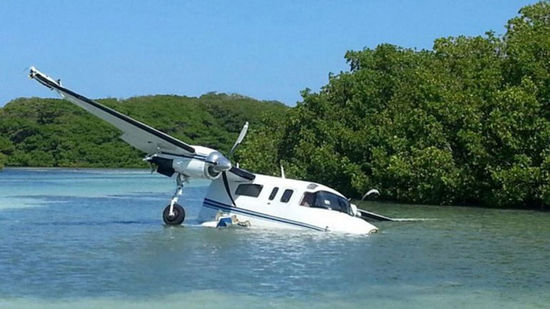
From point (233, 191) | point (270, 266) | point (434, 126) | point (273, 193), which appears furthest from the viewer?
point (434, 126)

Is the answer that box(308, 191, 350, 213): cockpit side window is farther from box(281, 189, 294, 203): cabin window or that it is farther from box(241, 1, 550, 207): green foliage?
box(241, 1, 550, 207): green foliage

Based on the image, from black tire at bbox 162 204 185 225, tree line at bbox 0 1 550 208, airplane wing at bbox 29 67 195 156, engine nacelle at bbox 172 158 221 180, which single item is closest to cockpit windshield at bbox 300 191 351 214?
engine nacelle at bbox 172 158 221 180

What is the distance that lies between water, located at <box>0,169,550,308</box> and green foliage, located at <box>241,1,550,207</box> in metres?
9.46

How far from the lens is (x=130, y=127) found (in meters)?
26.0

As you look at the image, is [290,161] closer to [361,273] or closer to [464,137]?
[464,137]

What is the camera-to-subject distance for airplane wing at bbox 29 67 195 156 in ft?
82.5

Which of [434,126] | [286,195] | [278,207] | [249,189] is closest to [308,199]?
[286,195]

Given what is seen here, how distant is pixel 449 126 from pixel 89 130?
92.8 metres

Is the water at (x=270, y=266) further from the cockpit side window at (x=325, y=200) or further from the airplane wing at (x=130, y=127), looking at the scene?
the airplane wing at (x=130, y=127)

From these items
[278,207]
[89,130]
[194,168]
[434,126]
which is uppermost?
[89,130]

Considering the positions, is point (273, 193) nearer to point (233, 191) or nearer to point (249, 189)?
point (249, 189)

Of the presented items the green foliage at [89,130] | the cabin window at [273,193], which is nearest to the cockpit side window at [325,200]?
the cabin window at [273,193]

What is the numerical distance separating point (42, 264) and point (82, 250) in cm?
284

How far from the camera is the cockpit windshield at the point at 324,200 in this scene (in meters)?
25.5
